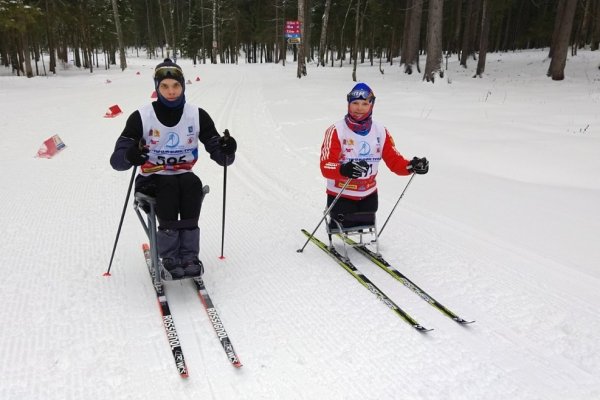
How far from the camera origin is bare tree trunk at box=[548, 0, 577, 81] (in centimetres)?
1752

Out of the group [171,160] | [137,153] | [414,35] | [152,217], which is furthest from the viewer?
[414,35]

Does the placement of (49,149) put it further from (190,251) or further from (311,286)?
(311,286)

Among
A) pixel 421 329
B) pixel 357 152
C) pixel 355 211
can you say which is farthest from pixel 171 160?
pixel 421 329

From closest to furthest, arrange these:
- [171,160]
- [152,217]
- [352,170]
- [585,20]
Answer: [152,217]
[171,160]
[352,170]
[585,20]

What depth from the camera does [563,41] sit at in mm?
18266

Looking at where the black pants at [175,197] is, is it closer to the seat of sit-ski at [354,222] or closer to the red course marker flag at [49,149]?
the seat of sit-ski at [354,222]

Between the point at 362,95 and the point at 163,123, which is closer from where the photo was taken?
the point at 163,123

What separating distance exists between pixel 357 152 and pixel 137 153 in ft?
6.93

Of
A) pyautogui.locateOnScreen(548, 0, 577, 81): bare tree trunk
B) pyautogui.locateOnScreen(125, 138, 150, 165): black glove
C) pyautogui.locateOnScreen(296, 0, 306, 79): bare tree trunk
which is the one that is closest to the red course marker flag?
pyautogui.locateOnScreen(125, 138, 150, 165): black glove

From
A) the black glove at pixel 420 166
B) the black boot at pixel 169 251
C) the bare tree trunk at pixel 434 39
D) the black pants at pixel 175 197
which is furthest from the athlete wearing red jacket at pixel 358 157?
the bare tree trunk at pixel 434 39

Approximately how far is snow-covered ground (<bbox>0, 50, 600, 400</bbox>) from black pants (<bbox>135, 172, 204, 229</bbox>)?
667 millimetres

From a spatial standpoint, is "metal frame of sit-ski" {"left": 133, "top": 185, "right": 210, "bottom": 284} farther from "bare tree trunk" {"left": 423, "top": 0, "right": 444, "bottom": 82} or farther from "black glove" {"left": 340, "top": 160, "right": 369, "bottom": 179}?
"bare tree trunk" {"left": 423, "top": 0, "right": 444, "bottom": 82}

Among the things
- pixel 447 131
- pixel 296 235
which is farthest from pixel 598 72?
pixel 296 235

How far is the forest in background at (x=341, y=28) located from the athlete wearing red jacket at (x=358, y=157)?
15879 mm
